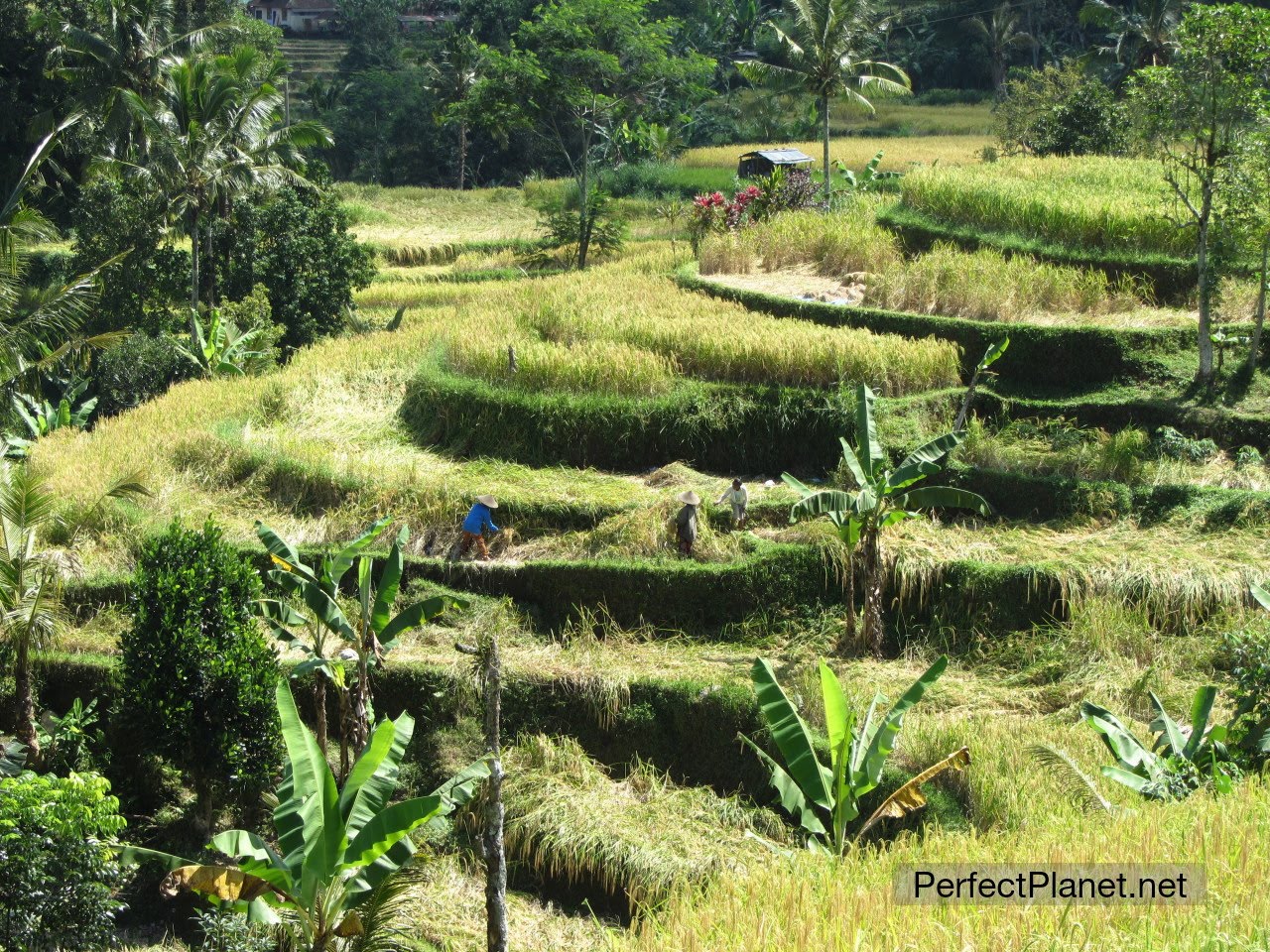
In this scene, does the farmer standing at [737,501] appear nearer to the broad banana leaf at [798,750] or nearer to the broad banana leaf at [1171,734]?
the broad banana leaf at [798,750]

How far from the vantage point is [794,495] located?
1375 centimetres

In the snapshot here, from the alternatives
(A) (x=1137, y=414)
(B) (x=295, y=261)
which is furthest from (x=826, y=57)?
(A) (x=1137, y=414)

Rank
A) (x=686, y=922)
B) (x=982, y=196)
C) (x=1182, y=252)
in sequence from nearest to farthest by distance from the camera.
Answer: (x=686, y=922) < (x=1182, y=252) < (x=982, y=196)

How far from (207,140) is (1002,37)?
31110 millimetres

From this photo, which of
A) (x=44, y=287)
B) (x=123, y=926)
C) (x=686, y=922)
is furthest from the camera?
(x=44, y=287)

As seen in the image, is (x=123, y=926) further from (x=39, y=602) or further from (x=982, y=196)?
(x=982, y=196)

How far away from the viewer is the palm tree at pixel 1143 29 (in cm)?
3145

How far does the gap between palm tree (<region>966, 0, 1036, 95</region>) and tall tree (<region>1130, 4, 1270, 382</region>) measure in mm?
30157

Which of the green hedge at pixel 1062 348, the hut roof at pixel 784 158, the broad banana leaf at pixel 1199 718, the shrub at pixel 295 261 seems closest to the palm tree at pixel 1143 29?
the hut roof at pixel 784 158

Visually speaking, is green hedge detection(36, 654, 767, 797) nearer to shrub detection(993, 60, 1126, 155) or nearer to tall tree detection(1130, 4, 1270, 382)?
tall tree detection(1130, 4, 1270, 382)

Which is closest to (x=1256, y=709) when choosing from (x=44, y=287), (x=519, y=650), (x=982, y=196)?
(x=519, y=650)

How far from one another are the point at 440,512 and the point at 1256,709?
779 cm

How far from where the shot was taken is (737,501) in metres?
A: 13.2

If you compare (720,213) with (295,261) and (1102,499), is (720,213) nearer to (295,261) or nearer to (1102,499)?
(295,261)
